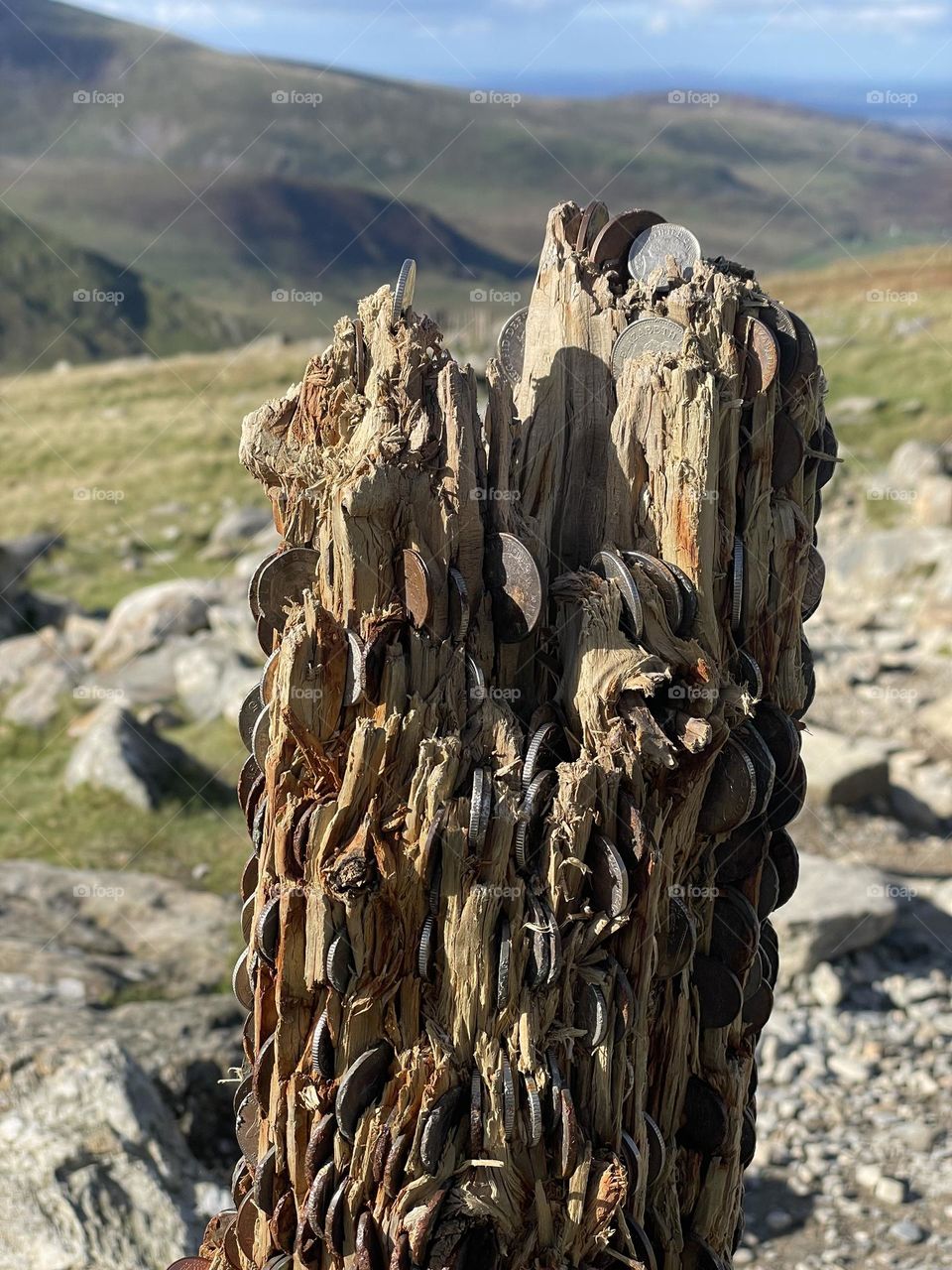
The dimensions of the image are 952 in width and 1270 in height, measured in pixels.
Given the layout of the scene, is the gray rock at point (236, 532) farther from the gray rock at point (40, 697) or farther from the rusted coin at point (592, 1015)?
the rusted coin at point (592, 1015)

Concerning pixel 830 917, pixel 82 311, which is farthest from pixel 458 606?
pixel 82 311

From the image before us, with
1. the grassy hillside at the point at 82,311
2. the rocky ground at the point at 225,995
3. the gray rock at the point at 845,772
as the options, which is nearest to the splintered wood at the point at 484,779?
the rocky ground at the point at 225,995

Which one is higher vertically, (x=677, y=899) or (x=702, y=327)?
(x=702, y=327)

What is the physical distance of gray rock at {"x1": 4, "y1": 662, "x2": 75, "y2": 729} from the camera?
54.5 ft

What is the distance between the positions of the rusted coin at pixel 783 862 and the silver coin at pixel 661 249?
206 centimetres

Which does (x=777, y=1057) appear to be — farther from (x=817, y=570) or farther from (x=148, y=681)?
(x=148, y=681)

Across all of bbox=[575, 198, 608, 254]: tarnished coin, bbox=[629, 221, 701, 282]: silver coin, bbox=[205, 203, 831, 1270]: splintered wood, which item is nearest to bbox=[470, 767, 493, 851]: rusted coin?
bbox=[205, 203, 831, 1270]: splintered wood

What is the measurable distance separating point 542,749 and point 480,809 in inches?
12.0

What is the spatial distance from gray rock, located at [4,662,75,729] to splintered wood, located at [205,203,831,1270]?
43.5ft

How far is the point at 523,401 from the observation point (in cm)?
445

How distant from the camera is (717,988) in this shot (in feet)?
14.5

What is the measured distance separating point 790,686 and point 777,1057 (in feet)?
19.6

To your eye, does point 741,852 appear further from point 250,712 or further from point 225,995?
point 225,995

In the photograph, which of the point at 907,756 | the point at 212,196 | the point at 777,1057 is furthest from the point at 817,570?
the point at 212,196
